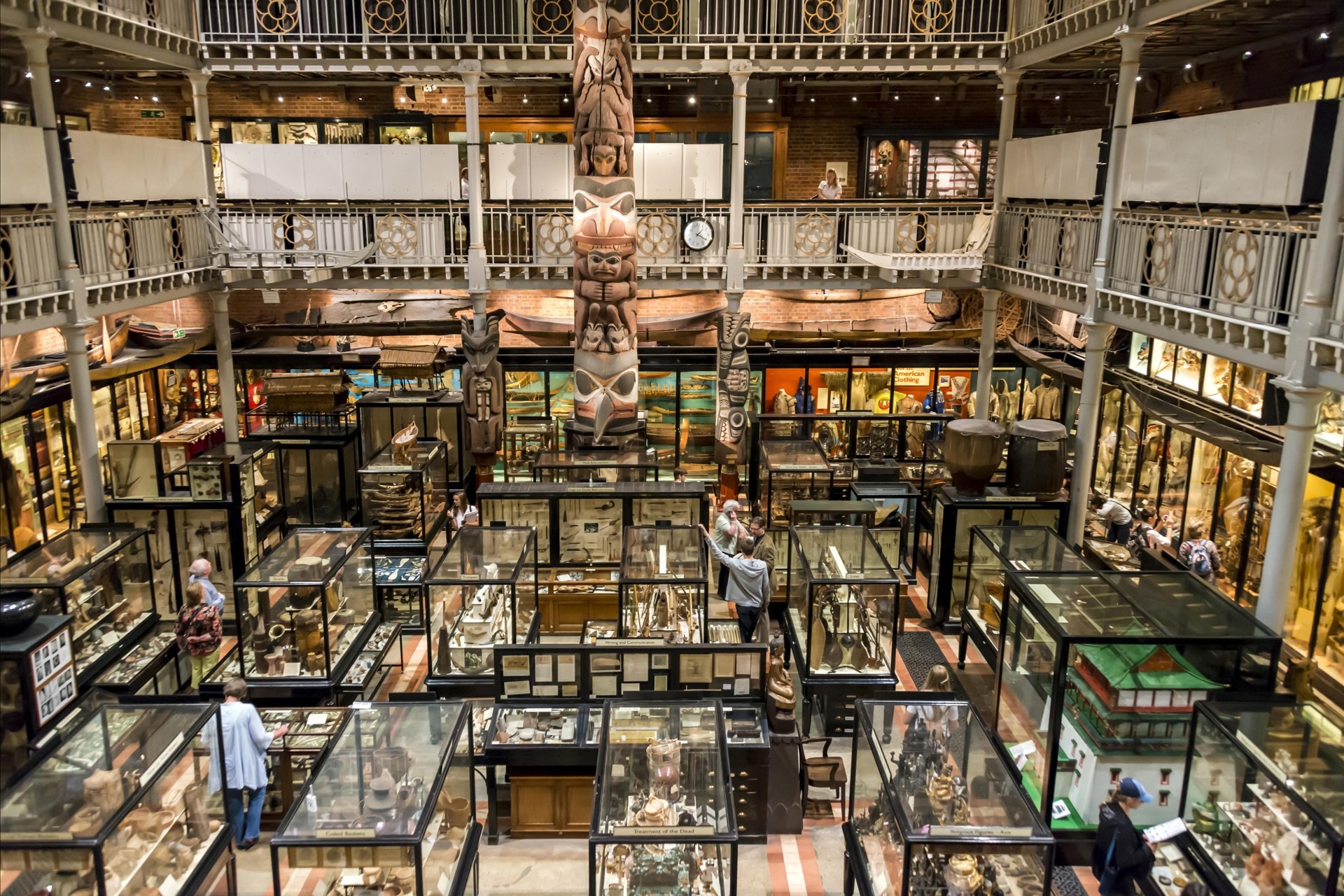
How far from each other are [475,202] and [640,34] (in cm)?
399

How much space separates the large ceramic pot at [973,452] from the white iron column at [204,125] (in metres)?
12.5

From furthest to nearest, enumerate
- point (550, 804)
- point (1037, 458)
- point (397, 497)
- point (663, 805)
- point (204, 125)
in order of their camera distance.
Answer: point (204, 125) < point (397, 497) < point (1037, 458) < point (550, 804) < point (663, 805)

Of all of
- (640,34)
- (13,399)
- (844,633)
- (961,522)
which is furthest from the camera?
(640,34)

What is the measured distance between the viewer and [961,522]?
44.2 ft

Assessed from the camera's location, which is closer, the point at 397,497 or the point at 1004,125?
the point at 397,497

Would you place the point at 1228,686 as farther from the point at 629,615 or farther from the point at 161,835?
the point at 161,835

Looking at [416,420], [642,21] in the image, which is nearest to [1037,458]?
[642,21]

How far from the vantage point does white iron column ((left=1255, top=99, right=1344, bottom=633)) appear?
877 centimetres

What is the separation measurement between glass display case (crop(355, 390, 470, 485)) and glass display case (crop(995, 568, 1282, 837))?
11.7 metres

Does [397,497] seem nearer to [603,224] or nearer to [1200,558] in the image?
[603,224]

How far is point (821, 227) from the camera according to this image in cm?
1731

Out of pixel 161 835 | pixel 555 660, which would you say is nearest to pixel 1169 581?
pixel 555 660

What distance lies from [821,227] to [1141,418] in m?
6.29

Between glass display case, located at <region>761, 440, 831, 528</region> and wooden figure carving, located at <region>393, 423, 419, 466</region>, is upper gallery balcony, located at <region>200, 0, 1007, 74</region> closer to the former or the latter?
wooden figure carving, located at <region>393, 423, 419, 466</region>
